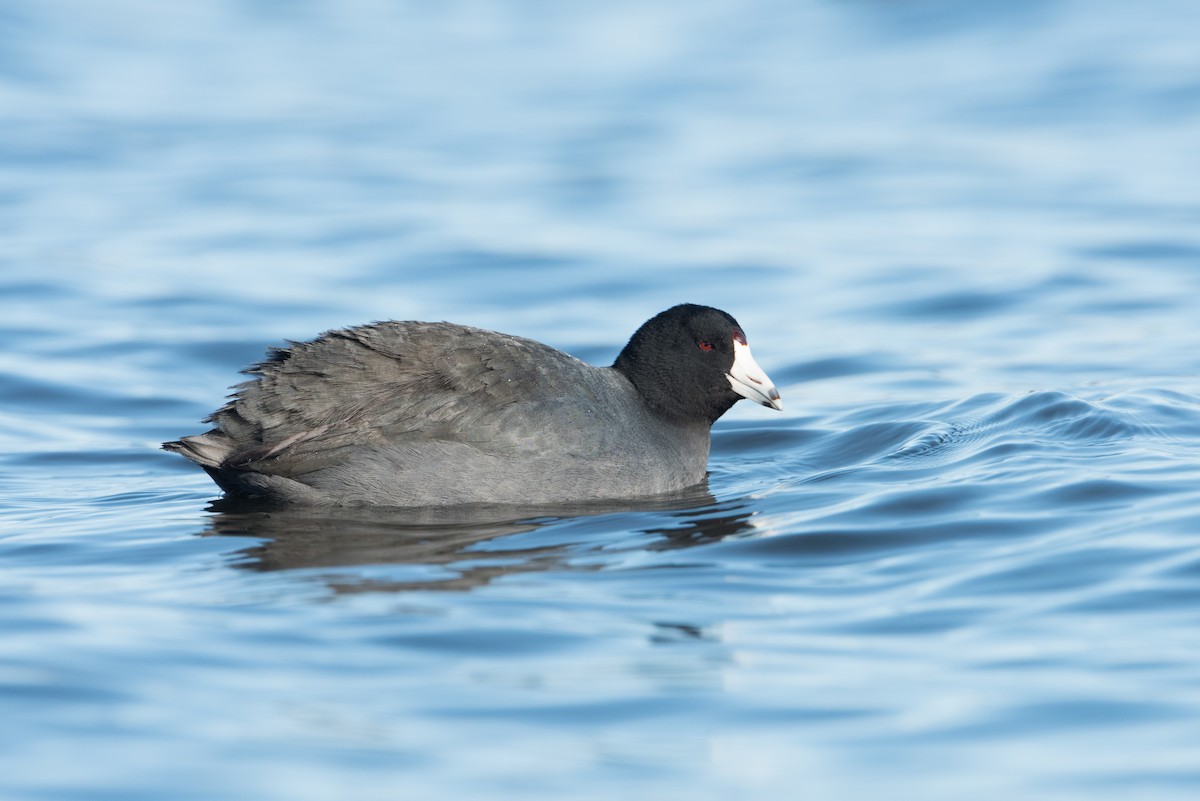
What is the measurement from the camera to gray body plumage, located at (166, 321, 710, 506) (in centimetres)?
760

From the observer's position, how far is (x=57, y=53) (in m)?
21.9

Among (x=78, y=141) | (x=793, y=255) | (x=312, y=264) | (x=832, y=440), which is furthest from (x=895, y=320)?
(x=78, y=141)

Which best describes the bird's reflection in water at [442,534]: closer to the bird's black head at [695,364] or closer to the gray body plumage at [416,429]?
the gray body plumage at [416,429]

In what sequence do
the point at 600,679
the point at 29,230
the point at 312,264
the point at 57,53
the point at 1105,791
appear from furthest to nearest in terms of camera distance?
the point at 57,53 → the point at 29,230 → the point at 312,264 → the point at 600,679 → the point at 1105,791

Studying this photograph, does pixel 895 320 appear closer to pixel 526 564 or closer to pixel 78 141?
pixel 526 564

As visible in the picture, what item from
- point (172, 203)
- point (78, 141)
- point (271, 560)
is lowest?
point (271, 560)

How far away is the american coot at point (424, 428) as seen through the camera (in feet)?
24.9

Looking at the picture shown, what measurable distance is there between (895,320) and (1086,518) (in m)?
5.65

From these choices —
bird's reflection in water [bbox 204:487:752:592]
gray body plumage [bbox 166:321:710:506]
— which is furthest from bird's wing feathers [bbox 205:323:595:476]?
bird's reflection in water [bbox 204:487:752:592]

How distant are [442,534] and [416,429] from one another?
0.71m

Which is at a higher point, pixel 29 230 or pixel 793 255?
pixel 29 230

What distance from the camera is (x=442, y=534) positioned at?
7117mm

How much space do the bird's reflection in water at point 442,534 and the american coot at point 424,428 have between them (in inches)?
4.0

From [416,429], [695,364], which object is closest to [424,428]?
[416,429]
